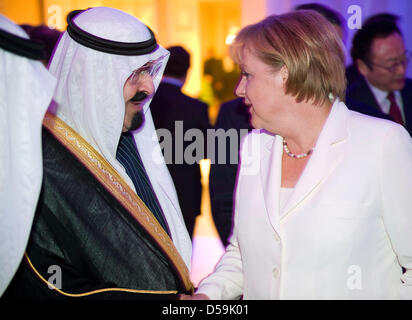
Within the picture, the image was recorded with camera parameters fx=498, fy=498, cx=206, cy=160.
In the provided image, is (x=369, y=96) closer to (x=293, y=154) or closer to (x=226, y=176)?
(x=226, y=176)

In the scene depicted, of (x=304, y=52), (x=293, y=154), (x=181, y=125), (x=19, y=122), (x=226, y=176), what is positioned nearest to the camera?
(x=19, y=122)

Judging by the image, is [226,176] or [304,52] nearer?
[304,52]

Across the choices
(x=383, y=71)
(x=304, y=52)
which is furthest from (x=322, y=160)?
(x=383, y=71)

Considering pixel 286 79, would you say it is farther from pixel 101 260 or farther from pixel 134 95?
A: pixel 101 260

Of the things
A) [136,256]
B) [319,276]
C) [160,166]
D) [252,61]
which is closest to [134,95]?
[160,166]

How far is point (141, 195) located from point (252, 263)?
0.60 m

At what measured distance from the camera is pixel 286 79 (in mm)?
1956

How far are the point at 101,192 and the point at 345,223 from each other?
92 centimetres

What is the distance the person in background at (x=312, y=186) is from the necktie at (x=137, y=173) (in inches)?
16.3

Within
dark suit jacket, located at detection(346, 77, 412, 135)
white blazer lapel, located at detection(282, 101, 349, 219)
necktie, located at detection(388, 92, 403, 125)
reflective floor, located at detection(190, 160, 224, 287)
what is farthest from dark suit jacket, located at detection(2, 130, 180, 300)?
reflective floor, located at detection(190, 160, 224, 287)

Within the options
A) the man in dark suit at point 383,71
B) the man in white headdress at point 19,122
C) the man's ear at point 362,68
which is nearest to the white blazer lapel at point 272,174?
the man in white headdress at point 19,122

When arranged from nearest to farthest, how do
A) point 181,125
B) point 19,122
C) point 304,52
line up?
point 19,122, point 304,52, point 181,125

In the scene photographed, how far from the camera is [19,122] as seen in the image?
1.46m

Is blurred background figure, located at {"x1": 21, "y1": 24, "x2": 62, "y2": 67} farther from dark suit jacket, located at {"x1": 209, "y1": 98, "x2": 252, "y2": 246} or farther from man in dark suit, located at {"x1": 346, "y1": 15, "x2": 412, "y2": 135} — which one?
man in dark suit, located at {"x1": 346, "y1": 15, "x2": 412, "y2": 135}
